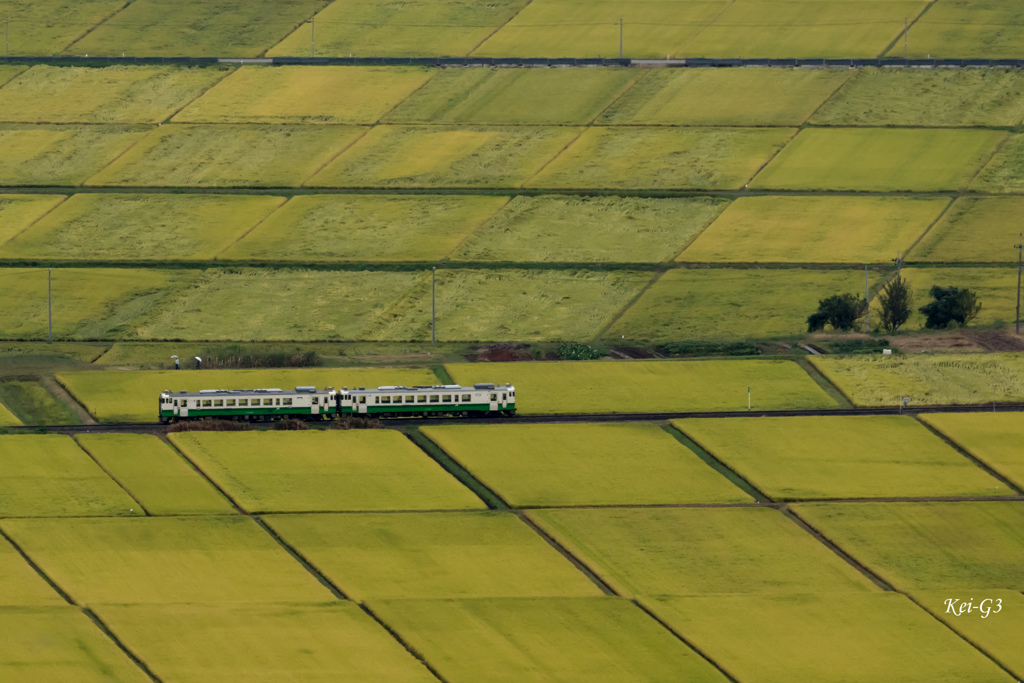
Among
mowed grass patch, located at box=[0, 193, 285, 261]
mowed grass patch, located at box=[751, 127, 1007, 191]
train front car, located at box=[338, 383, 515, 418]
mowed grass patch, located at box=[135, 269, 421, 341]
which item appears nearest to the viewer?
train front car, located at box=[338, 383, 515, 418]

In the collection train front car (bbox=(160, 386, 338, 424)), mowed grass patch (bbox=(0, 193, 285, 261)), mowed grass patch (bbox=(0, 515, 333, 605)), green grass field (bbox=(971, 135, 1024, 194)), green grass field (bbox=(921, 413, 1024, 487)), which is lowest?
mowed grass patch (bbox=(0, 515, 333, 605))

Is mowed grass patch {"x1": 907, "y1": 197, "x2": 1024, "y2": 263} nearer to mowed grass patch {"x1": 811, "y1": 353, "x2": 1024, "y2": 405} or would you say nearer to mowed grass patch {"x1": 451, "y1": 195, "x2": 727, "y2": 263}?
mowed grass patch {"x1": 451, "y1": 195, "x2": 727, "y2": 263}

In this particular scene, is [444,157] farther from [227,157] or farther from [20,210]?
[20,210]

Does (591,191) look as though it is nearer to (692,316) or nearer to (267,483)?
(692,316)

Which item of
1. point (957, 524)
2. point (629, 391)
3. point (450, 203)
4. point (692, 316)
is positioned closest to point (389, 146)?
point (450, 203)

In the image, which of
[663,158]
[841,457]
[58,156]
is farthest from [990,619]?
[58,156]

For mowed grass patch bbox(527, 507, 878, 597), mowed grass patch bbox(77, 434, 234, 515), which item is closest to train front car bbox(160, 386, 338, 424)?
mowed grass patch bbox(77, 434, 234, 515)

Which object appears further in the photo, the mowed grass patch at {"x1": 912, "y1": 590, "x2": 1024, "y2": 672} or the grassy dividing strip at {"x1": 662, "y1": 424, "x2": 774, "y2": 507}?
the grassy dividing strip at {"x1": 662, "y1": 424, "x2": 774, "y2": 507}
